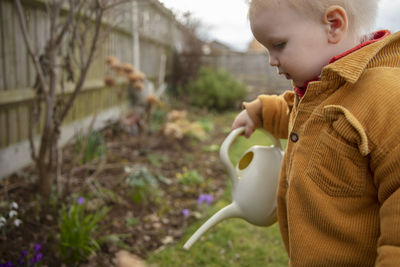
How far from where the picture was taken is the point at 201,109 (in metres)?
7.34

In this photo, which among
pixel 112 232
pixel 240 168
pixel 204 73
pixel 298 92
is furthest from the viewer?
pixel 204 73

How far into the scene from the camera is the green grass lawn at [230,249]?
6.49ft

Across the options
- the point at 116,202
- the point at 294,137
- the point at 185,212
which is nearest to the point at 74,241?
the point at 116,202

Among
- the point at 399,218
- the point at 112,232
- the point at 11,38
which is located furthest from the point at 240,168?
the point at 11,38

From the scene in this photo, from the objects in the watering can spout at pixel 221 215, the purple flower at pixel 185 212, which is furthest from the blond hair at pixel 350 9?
the purple flower at pixel 185 212

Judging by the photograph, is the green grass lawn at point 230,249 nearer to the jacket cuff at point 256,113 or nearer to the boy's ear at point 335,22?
the jacket cuff at point 256,113

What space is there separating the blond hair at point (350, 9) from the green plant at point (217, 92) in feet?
20.6

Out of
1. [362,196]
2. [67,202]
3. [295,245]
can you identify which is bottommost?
[67,202]

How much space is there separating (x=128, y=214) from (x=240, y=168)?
1311mm

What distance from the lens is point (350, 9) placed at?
0.86 meters

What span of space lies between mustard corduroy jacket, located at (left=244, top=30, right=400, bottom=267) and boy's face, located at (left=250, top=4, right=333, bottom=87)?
5 cm

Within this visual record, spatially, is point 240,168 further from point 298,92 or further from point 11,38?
point 11,38

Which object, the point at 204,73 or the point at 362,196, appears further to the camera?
the point at 204,73

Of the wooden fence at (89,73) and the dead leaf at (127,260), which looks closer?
the dead leaf at (127,260)
